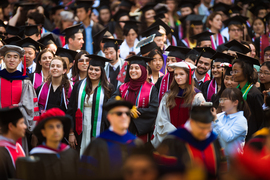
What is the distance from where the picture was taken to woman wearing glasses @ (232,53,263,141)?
5984 mm

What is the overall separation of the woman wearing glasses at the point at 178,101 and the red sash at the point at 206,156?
1.60 metres

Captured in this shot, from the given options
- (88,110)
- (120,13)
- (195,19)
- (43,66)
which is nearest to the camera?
(88,110)

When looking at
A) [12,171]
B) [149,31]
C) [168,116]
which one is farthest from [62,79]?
[149,31]

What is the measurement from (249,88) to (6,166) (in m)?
4.03

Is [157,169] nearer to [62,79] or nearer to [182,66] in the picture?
[182,66]

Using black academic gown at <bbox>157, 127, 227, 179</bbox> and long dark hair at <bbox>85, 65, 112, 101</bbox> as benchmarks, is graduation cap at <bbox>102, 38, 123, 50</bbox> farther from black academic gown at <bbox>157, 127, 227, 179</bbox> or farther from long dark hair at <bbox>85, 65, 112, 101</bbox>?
black academic gown at <bbox>157, 127, 227, 179</bbox>

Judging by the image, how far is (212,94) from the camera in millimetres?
6746

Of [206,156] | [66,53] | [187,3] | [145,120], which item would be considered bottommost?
[206,156]

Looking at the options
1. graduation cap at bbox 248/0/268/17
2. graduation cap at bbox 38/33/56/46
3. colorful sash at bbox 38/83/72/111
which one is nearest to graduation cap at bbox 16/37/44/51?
graduation cap at bbox 38/33/56/46

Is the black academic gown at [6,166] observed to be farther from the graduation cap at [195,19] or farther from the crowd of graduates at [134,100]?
the graduation cap at [195,19]

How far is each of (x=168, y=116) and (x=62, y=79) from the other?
207 centimetres

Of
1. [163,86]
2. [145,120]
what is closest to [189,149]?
[145,120]

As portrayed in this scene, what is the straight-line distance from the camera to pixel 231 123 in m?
5.17

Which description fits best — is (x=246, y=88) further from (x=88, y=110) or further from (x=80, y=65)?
(x=80, y=65)
